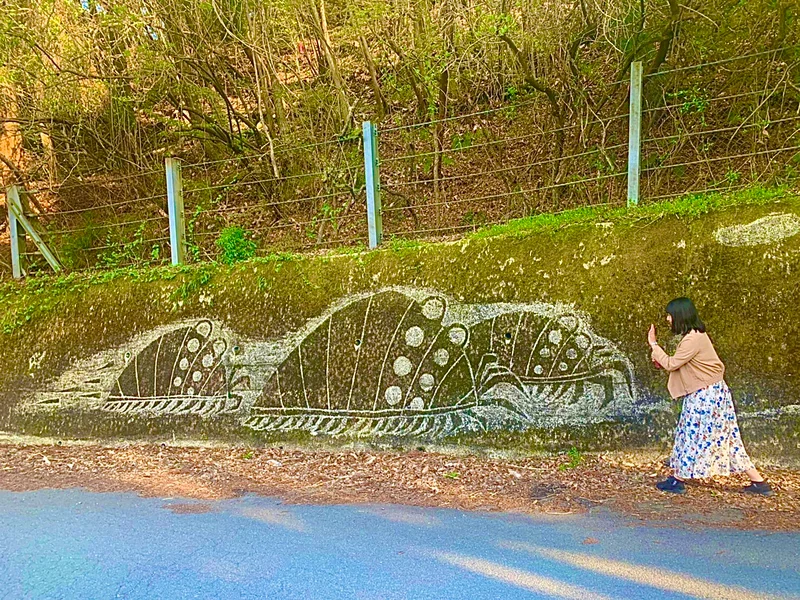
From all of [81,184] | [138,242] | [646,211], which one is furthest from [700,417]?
[81,184]

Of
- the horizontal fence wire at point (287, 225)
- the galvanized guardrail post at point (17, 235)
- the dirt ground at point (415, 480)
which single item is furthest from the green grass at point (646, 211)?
the galvanized guardrail post at point (17, 235)

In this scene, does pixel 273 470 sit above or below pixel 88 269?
below

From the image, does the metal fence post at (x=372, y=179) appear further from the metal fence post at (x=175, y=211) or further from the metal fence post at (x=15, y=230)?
the metal fence post at (x=15, y=230)

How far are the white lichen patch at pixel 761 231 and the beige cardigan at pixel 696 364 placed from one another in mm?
978

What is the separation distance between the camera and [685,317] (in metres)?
4.14

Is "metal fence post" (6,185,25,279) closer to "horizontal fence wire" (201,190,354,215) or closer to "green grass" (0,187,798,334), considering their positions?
"green grass" (0,187,798,334)

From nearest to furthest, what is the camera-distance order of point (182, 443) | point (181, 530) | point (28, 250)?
point (181, 530) → point (182, 443) → point (28, 250)

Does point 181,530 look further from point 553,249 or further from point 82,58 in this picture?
point 82,58

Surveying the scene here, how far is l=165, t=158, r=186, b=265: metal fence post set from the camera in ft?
23.0

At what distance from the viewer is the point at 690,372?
4.11 meters

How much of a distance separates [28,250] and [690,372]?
8431 mm

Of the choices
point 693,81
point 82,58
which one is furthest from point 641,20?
point 82,58

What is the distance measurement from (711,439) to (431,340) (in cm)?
234

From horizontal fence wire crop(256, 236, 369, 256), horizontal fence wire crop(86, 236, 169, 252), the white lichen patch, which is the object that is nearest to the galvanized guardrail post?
horizontal fence wire crop(86, 236, 169, 252)
